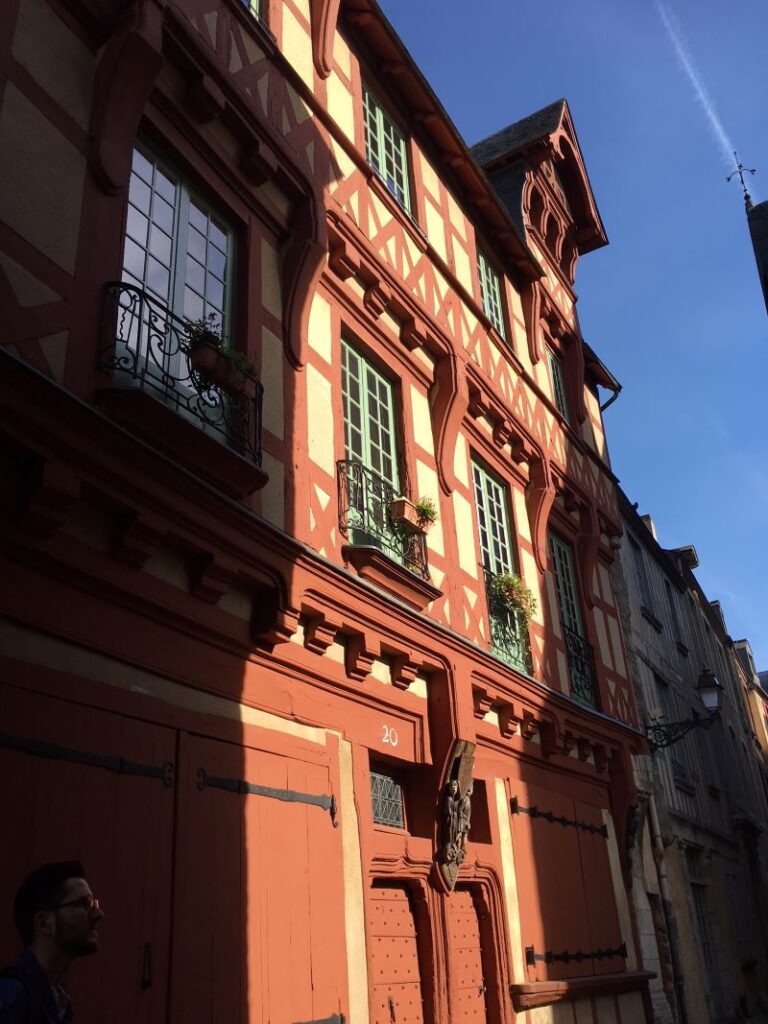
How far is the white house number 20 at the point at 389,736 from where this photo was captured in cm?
645

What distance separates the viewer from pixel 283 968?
4859 mm

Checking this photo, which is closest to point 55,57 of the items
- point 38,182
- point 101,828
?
point 38,182

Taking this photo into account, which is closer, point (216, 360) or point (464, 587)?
point (216, 360)

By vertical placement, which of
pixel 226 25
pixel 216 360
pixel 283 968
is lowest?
pixel 283 968

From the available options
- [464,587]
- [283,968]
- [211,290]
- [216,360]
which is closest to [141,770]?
[283,968]

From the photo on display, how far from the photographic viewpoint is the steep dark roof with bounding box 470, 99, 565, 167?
13.4 metres

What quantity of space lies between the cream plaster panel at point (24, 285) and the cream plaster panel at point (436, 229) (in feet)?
17.5

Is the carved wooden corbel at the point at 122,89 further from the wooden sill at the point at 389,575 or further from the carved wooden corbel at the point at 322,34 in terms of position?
the wooden sill at the point at 389,575

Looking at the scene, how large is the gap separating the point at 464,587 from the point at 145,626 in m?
3.74

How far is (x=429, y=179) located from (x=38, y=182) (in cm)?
570

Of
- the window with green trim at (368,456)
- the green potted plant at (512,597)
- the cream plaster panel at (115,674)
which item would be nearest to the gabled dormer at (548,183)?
the green potted plant at (512,597)

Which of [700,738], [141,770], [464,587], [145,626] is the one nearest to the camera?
[141,770]

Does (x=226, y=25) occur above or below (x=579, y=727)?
above

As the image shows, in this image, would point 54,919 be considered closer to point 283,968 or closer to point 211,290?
point 283,968
